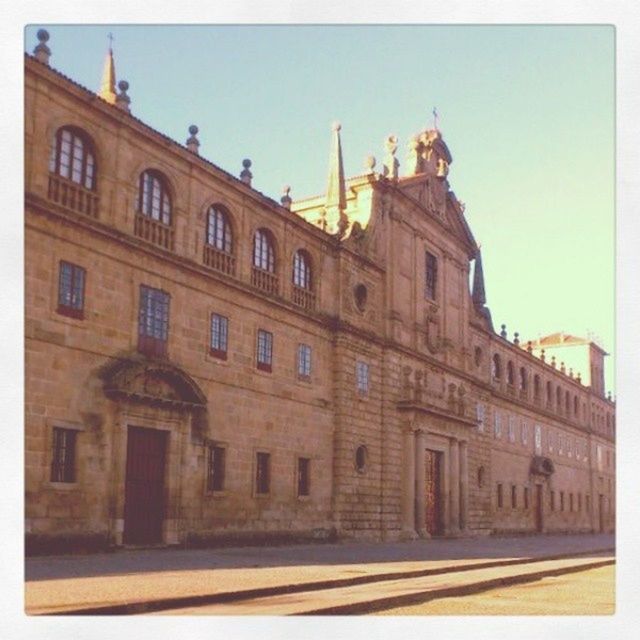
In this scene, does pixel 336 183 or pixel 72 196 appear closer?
pixel 72 196

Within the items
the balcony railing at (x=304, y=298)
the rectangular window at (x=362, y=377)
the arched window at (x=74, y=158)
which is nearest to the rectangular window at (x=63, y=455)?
the arched window at (x=74, y=158)

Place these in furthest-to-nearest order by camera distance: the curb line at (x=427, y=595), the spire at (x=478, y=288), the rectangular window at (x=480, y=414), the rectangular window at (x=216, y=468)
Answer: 1. the spire at (x=478, y=288)
2. the rectangular window at (x=480, y=414)
3. the rectangular window at (x=216, y=468)
4. the curb line at (x=427, y=595)

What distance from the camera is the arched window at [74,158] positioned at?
2164 centimetres

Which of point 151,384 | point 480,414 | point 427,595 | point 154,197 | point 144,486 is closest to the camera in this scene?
point 427,595

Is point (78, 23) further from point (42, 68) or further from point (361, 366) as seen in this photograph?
point (361, 366)

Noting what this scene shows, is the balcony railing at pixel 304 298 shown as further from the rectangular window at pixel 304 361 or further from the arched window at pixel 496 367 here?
the arched window at pixel 496 367

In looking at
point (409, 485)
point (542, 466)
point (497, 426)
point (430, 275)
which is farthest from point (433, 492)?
point (542, 466)

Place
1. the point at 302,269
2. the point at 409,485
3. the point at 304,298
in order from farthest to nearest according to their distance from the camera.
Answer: the point at 409,485 < the point at 302,269 < the point at 304,298

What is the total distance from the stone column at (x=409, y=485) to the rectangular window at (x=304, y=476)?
602 centimetres

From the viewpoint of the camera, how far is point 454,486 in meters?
39.7

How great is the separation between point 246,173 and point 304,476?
9382 mm

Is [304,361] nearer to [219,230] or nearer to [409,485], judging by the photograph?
[219,230]
